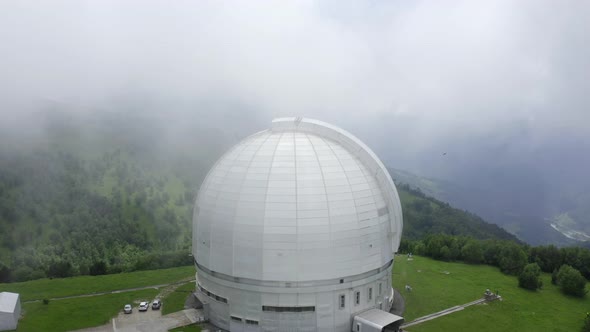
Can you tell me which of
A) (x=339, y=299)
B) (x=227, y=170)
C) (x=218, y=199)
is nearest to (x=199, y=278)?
(x=218, y=199)

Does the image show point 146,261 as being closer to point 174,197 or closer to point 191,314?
point 191,314

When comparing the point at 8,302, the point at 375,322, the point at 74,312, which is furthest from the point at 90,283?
the point at 375,322

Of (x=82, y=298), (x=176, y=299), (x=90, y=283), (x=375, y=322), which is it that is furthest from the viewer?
(x=90, y=283)

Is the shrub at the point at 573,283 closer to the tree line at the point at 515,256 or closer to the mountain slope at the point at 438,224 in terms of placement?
the tree line at the point at 515,256

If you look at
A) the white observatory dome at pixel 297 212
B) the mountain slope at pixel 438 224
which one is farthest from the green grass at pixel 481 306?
the mountain slope at pixel 438 224

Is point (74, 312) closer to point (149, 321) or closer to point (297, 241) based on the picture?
point (149, 321)

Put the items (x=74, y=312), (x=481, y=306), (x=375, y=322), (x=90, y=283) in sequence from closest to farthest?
(x=375, y=322), (x=74, y=312), (x=481, y=306), (x=90, y=283)
